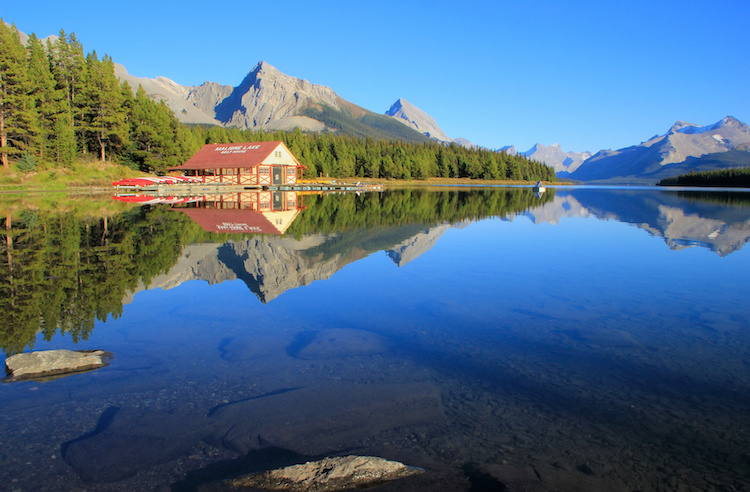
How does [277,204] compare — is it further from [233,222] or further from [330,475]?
[330,475]

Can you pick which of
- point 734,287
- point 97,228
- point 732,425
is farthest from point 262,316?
point 97,228

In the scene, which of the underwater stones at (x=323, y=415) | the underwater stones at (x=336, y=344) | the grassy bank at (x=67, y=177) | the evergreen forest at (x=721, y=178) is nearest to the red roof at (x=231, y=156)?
the grassy bank at (x=67, y=177)

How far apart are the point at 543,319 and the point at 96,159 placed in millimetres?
64426

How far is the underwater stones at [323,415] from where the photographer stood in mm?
4824

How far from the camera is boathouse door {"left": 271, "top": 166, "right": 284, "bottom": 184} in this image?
71619 millimetres

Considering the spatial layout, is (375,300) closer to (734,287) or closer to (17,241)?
(734,287)

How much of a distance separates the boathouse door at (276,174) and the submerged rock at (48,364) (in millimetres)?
66785

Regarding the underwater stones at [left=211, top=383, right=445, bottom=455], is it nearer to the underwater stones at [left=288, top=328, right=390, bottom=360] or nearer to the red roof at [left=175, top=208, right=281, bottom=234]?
the underwater stones at [left=288, top=328, right=390, bottom=360]

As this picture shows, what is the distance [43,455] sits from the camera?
14.9 ft

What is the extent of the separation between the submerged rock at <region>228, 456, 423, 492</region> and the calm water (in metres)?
0.16

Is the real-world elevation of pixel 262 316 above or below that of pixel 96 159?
below

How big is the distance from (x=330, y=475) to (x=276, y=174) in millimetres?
71131

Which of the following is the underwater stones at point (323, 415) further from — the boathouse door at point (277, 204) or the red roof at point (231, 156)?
the red roof at point (231, 156)

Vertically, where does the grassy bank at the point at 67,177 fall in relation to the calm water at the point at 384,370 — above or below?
above
